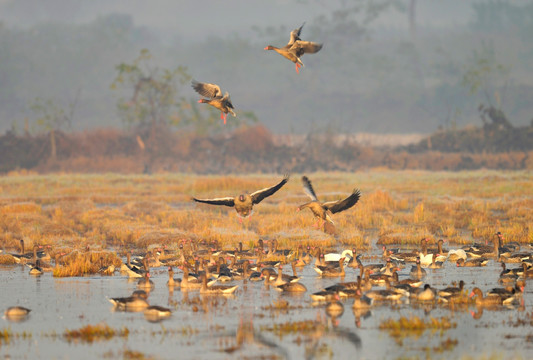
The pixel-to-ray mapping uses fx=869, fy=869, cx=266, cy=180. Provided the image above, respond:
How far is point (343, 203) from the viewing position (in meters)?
20.3

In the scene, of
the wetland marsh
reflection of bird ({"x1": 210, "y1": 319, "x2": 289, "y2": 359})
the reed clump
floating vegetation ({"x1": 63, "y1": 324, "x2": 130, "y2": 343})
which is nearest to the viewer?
reflection of bird ({"x1": 210, "y1": 319, "x2": 289, "y2": 359})

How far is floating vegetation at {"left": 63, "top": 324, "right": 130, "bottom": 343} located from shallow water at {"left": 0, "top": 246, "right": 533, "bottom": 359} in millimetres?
144

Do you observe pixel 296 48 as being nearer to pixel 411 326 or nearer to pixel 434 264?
pixel 434 264

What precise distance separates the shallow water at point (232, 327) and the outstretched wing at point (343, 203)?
2090 mm

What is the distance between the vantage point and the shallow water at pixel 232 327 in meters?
12.5

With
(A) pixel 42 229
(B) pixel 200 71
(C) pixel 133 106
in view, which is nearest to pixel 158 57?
(B) pixel 200 71

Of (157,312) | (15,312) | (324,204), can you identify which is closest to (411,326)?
(157,312)

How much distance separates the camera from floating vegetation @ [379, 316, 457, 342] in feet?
44.3

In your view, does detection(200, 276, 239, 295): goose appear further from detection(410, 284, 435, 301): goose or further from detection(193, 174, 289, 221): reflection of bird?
detection(410, 284, 435, 301): goose

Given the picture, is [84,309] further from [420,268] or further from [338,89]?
[338,89]

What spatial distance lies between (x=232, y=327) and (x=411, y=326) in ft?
9.43

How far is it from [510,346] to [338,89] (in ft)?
319

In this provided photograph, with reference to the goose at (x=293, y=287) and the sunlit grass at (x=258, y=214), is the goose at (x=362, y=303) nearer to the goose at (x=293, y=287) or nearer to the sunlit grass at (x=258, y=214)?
the goose at (x=293, y=287)

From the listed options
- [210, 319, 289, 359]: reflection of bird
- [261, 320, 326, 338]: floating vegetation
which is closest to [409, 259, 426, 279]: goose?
[261, 320, 326, 338]: floating vegetation
